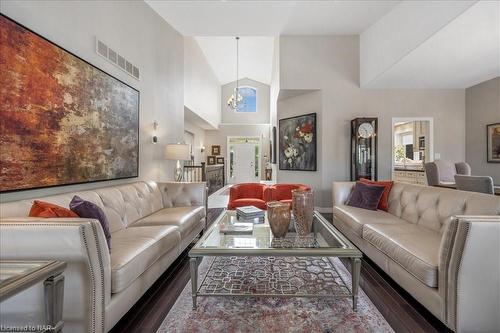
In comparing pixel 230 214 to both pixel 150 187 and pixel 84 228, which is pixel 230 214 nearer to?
pixel 150 187

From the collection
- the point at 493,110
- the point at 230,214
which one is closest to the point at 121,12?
the point at 230,214

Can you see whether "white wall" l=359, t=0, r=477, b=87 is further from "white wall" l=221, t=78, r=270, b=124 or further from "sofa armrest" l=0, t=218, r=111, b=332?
"white wall" l=221, t=78, r=270, b=124

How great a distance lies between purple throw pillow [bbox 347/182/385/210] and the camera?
11.3 ft

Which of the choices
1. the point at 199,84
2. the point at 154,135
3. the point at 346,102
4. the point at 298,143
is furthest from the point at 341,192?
the point at 199,84

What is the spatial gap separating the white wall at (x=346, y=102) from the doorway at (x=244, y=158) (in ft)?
21.6

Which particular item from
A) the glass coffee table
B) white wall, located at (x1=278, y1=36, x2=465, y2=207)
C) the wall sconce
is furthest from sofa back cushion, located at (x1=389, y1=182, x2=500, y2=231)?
the wall sconce

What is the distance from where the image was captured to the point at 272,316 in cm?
183

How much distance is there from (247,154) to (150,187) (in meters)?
8.66

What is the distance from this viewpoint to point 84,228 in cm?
139

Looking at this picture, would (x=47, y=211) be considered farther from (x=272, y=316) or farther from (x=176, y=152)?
(x=176, y=152)

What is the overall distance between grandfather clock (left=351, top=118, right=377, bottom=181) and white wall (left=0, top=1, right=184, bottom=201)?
374 cm

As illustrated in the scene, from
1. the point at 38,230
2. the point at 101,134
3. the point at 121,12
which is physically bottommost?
the point at 38,230

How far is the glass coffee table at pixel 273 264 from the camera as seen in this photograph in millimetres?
1865

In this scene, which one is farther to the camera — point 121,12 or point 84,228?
point 121,12
